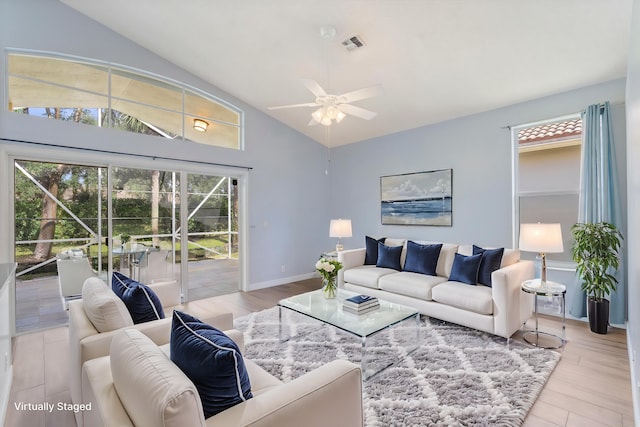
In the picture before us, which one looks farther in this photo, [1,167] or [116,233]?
[116,233]

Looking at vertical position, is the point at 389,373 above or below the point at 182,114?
below

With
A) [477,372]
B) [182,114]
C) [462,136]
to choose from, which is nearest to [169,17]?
[182,114]

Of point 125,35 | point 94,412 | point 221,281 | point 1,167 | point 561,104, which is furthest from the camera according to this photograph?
point 221,281

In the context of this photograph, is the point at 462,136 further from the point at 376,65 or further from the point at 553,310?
the point at 553,310

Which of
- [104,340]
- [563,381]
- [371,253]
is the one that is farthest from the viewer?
[371,253]

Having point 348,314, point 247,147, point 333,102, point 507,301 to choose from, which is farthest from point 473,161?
point 247,147

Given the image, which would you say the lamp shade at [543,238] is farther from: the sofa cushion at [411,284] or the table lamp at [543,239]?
the sofa cushion at [411,284]

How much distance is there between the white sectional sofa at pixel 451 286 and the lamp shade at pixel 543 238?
32cm

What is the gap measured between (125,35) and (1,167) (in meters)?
2.16

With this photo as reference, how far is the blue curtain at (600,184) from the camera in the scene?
3.35 m

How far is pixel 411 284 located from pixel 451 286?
45 cm

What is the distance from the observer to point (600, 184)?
3.42m

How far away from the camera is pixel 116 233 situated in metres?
4.07

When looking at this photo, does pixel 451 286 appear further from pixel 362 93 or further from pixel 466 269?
pixel 362 93
